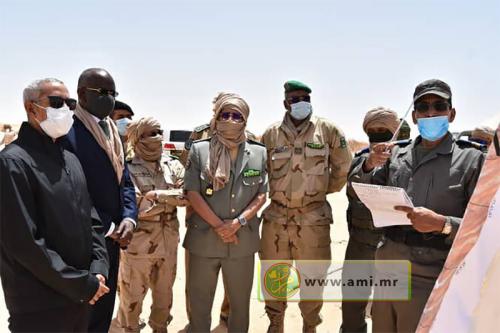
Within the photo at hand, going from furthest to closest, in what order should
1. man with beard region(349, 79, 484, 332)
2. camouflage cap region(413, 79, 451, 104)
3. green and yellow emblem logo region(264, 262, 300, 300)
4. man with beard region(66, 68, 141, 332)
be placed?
1. green and yellow emblem logo region(264, 262, 300, 300)
2. man with beard region(66, 68, 141, 332)
3. camouflage cap region(413, 79, 451, 104)
4. man with beard region(349, 79, 484, 332)

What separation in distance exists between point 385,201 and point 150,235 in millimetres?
2158

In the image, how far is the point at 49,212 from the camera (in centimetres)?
242

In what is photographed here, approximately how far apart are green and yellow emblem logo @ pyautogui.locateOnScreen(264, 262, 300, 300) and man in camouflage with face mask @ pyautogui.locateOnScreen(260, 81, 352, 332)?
108mm

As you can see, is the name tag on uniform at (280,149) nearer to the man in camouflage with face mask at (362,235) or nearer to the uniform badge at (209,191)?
the man in camouflage with face mask at (362,235)

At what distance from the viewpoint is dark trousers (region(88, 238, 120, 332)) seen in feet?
10.7

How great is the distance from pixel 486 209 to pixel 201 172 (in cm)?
279

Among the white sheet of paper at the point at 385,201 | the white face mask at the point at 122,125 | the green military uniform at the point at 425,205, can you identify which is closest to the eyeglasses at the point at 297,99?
the green military uniform at the point at 425,205

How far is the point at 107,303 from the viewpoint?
3305mm

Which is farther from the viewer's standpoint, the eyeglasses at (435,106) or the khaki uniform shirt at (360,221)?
the khaki uniform shirt at (360,221)

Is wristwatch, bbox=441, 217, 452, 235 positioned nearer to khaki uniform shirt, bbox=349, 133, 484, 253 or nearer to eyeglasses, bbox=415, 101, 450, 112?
khaki uniform shirt, bbox=349, 133, 484, 253

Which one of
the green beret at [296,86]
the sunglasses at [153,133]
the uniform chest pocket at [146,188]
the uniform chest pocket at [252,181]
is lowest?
the uniform chest pocket at [146,188]

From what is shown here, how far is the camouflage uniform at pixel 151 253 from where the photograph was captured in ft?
12.9

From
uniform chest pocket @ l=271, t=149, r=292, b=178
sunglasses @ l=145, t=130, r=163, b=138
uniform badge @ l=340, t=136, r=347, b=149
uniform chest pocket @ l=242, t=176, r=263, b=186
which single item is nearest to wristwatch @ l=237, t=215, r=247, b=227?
uniform chest pocket @ l=242, t=176, r=263, b=186

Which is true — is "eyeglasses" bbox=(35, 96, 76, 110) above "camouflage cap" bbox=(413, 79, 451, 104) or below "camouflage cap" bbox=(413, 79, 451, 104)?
below
